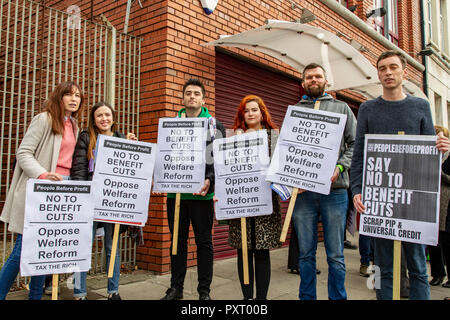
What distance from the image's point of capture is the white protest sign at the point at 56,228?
266 centimetres

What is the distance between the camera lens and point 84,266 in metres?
2.86

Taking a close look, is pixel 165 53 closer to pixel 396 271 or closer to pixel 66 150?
pixel 66 150

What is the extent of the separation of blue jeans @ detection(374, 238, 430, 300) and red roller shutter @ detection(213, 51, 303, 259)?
2975 mm

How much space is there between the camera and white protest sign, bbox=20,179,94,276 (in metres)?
2.66

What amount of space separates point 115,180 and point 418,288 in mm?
2574

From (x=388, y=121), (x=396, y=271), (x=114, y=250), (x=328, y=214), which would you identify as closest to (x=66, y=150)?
(x=114, y=250)

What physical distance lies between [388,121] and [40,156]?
9.56ft

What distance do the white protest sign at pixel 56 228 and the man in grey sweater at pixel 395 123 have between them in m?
2.20

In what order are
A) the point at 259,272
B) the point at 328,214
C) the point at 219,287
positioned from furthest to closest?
the point at 219,287, the point at 259,272, the point at 328,214

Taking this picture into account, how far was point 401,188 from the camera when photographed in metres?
2.61

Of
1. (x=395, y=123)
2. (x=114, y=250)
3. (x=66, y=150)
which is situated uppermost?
(x=395, y=123)

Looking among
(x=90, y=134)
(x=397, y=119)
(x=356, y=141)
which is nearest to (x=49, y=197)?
(x=90, y=134)

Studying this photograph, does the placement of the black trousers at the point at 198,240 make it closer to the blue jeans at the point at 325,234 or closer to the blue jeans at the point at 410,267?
the blue jeans at the point at 325,234
